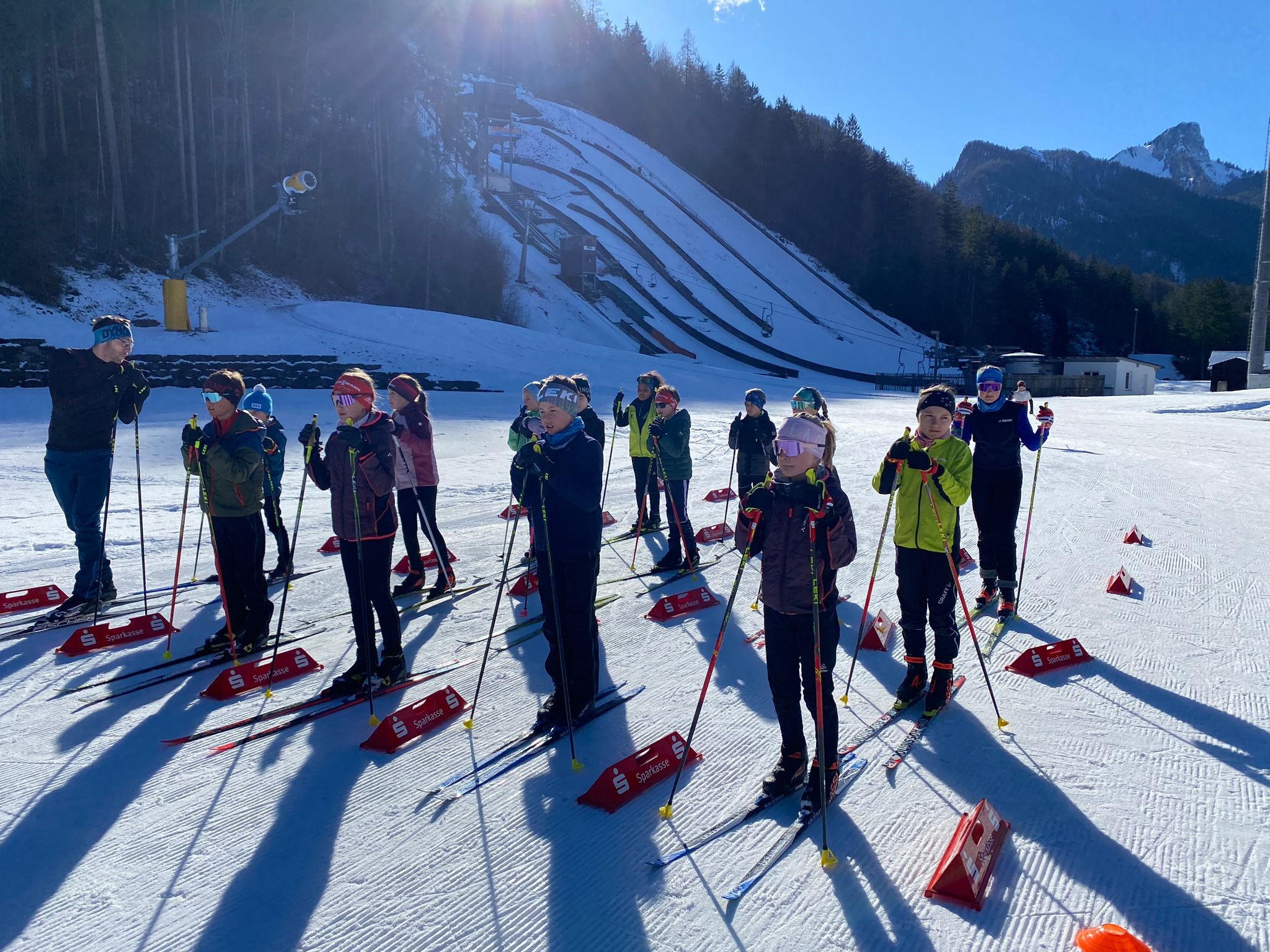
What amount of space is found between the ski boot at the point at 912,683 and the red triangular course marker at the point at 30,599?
599 centimetres

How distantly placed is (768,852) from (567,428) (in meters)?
2.12

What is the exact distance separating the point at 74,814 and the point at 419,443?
11.8ft

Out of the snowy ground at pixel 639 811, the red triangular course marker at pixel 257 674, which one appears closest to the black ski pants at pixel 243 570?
the red triangular course marker at pixel 257 674

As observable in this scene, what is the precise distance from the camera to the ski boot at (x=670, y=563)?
739 cm

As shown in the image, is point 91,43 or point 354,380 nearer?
point 354,380

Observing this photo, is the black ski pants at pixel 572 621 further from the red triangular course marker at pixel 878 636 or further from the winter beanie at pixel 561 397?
the red triangular course marker at pixel 878 636

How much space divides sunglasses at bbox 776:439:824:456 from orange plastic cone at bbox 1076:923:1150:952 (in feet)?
6.18

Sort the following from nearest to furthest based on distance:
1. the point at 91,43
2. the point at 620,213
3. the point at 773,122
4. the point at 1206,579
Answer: the point at 1206,579 → the point at 91,43 → the point at 620,213 → the point at 773,122

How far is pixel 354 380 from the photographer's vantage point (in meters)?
4.47

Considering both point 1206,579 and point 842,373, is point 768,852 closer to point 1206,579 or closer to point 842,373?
point 1206,579

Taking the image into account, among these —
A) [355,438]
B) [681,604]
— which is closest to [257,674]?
[355,438]

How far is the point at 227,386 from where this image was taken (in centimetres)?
510

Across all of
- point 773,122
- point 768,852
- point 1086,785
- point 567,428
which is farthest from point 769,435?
point 773,122

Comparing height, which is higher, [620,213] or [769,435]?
[620,213]
